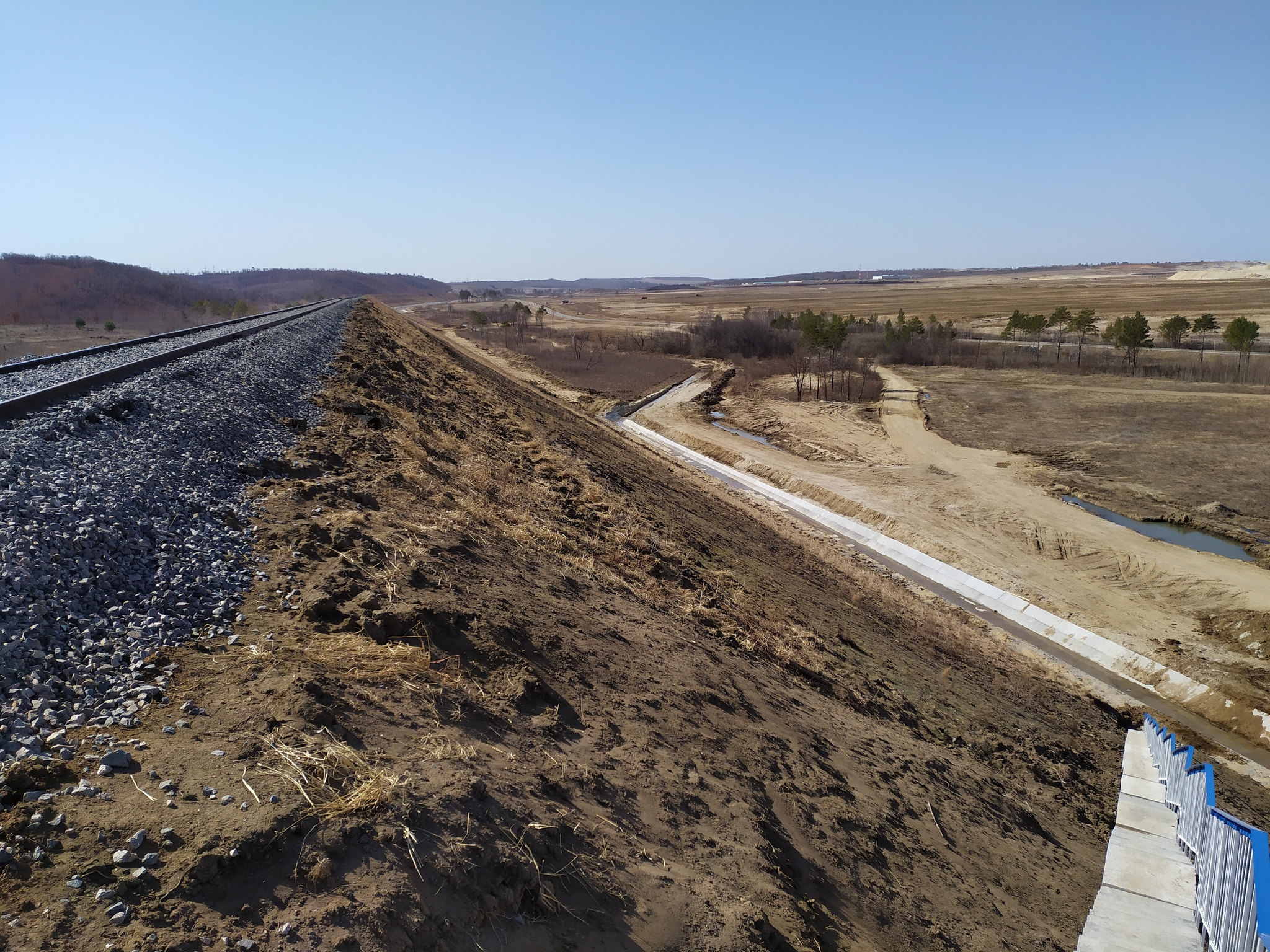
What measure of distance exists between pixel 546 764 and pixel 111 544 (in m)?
4.24

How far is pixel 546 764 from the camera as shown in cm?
585

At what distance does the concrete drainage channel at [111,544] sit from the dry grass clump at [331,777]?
2.93ft

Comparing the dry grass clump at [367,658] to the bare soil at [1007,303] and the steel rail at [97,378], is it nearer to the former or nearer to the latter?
the steel rail at [97,378]

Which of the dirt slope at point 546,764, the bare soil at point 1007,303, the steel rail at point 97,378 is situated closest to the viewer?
the dirt slope at point 546,764

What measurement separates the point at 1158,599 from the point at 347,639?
2255 cm

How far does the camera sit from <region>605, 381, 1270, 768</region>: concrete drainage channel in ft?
52.4

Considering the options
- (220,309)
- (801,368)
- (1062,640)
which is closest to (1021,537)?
(1062,640)

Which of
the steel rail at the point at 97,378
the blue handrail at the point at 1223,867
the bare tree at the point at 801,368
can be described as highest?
the steel rail at the point at 97,378

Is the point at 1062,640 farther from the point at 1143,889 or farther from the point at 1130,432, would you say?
the point at 1130,432

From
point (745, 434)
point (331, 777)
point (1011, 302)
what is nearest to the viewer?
point (331, 777)

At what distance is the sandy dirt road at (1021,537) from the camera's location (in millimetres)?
18953

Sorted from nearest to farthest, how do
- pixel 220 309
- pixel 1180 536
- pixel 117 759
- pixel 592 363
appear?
pixel 117 759
pixel 1180 536
pixel 592 363
pixel 220 309

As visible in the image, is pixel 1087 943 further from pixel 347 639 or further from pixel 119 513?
pixel 119 513

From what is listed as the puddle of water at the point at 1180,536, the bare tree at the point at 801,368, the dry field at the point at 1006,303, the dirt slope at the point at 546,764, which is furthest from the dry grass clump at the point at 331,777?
the dry field at the point at 1006,303
